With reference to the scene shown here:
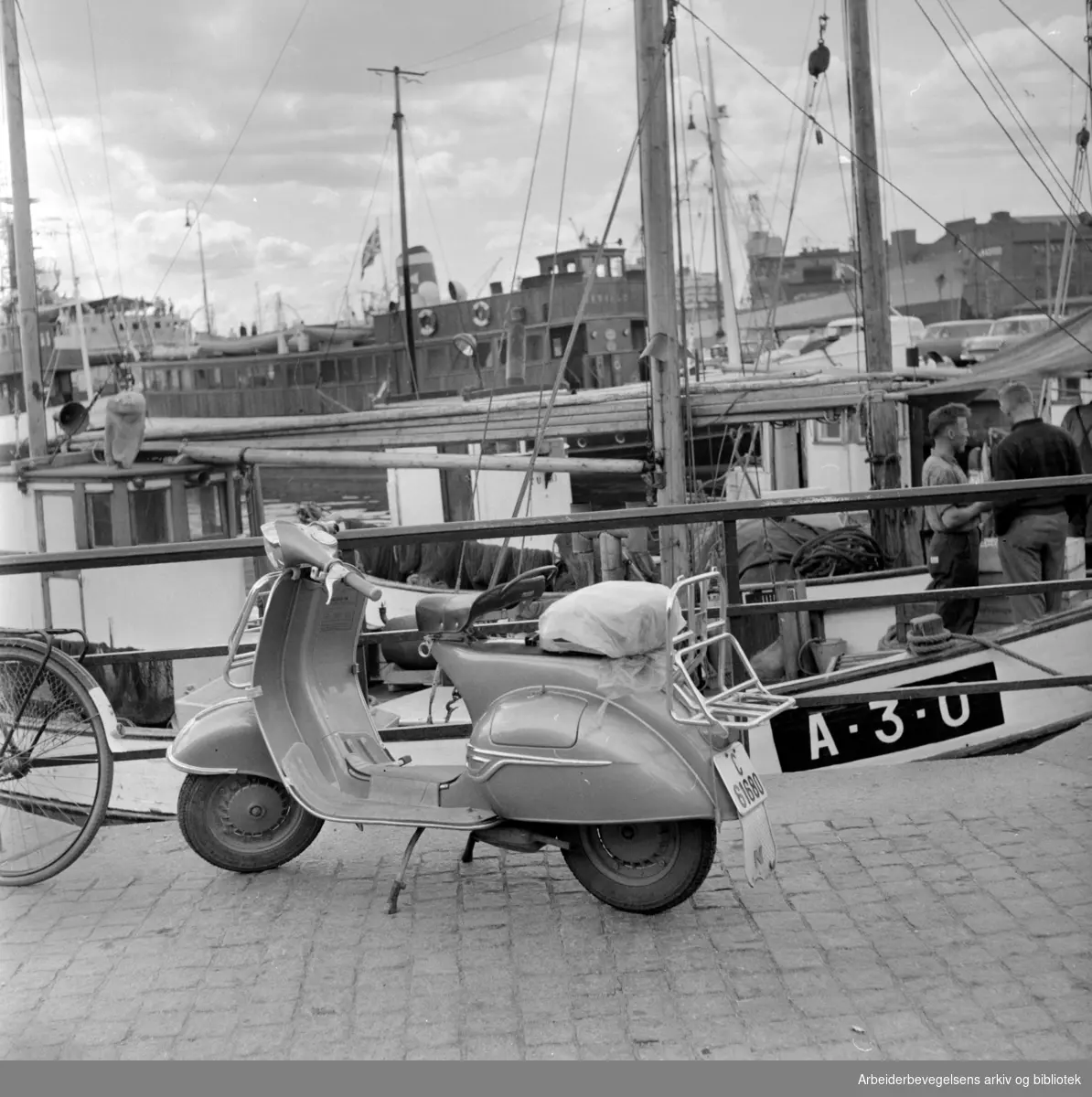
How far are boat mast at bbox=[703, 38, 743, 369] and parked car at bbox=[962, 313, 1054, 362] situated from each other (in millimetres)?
5484

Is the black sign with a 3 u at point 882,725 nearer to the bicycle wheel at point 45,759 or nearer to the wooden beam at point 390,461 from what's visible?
the wooden beam at point 390,461

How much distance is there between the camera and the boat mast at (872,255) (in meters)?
14.0

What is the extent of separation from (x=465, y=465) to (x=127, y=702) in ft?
12.2

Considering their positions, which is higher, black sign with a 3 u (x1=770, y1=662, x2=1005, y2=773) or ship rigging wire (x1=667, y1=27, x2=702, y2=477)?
ship rigging wire (x1=667, y1=27, x2=702, y2=477)

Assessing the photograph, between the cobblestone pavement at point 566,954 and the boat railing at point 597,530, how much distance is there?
0.77 m

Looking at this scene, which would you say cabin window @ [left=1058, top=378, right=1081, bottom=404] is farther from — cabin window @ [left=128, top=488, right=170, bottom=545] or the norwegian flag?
cabin window @ [left=128, top=488, right=170, bottom=545]

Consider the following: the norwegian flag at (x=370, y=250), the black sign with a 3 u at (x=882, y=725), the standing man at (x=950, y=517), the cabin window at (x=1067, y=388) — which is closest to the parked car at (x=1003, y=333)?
the cabin window at (x=1067, y=388)

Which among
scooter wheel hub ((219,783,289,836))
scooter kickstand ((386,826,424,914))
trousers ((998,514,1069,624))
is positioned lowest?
scooter kickstand ((386,826,424,914))

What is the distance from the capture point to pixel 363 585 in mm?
3752

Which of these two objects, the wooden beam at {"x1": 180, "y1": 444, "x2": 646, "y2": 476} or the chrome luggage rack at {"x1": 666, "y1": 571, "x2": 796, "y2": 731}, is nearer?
the chrome luggage rack at {"x1": 666, "y1": 571, "x2": 796, "y2": 731}

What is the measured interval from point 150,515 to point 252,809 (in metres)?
8.95

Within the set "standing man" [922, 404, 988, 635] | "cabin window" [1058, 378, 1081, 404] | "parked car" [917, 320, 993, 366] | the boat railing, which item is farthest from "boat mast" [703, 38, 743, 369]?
the boat railing

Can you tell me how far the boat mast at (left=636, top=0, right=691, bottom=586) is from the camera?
1038 centimetres
